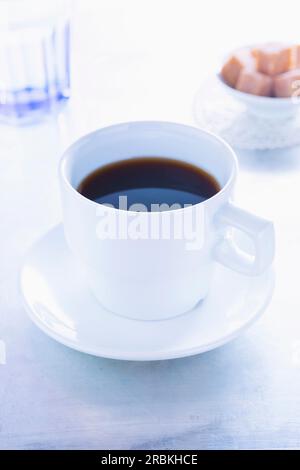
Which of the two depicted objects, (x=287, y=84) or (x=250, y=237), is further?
(x=287, y=84)

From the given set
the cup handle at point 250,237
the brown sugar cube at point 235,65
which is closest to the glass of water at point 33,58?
the brown sugar cube at point 235,65

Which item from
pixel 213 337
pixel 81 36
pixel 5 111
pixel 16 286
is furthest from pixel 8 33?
pixel 213 337

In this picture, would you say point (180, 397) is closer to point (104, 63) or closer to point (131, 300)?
point (131, 300)

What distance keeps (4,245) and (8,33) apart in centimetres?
28

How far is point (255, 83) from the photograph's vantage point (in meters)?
0.72

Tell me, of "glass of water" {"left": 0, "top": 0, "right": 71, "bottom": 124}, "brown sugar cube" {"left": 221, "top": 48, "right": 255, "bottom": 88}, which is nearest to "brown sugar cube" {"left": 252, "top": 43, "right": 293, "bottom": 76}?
"brown sugar cube" {"left": 221, "top": 48, "right": 255, "bottom": 88}

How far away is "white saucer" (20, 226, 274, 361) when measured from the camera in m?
0.45

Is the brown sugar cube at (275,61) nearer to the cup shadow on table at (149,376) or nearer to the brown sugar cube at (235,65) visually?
the brown sugar cube at (235,65)

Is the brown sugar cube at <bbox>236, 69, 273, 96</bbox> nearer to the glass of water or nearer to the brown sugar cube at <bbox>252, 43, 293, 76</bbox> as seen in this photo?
the brown sugar cube at <bbox>252, 43, 293, 76</bbox>

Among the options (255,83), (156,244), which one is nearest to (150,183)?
(156,244)

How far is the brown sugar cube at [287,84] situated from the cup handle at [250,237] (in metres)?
0.29

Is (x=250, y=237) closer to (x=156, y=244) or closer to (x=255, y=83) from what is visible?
(x=156, y=244)

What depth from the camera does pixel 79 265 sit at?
1.74 ft

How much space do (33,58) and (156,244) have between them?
405 mm
